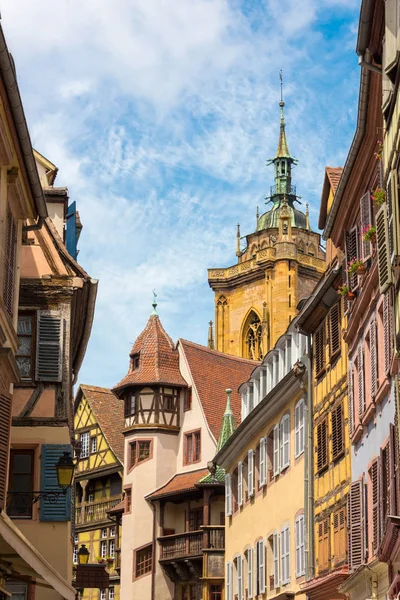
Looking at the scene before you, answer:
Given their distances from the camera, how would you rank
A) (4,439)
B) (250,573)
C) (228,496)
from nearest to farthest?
(4,439) < (250,573) < (228,496)

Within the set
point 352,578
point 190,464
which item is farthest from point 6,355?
point 190,464

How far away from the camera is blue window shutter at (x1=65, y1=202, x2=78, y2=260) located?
2577cm

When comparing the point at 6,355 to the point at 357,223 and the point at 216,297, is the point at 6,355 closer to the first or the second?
the point at 357,223

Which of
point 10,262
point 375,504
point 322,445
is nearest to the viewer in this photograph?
point 10,262

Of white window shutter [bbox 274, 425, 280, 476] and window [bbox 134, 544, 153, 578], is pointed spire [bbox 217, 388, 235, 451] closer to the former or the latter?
A: window [bbox 134, 544, 153, 578]

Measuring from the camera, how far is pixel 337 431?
2350 cm

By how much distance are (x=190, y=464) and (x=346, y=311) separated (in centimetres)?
2797

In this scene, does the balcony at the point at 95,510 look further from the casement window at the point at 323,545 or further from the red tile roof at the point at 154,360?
the casement window at the point at 323,545

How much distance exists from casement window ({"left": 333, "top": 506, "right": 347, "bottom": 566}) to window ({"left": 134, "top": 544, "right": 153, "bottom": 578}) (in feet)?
81.1

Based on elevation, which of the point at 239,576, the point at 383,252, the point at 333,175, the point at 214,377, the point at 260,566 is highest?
the point at 214,377

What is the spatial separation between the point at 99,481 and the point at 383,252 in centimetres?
4554

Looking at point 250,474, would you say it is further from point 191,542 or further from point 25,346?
point 25,346

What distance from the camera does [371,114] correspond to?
1761cm

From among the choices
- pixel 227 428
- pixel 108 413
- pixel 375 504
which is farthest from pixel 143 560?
pixel 375 504
